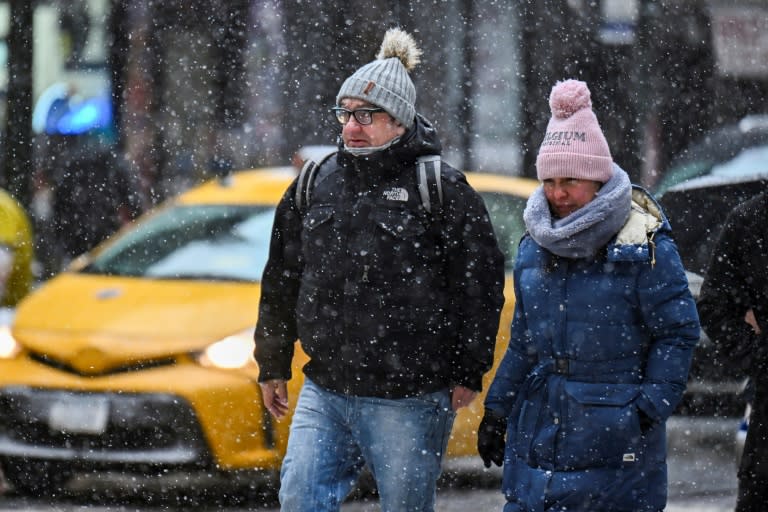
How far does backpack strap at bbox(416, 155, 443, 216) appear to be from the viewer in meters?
5.03

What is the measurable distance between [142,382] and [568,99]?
10.3 ft

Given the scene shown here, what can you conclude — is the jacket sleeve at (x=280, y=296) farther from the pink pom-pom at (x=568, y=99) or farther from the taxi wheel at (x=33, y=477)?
the taxi wheel at (x=33, y=477)

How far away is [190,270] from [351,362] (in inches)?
128

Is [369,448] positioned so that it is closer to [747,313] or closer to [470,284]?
[470,284]

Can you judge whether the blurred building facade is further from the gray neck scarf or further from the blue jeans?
the gray neck scarf

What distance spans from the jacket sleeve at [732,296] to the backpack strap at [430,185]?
103 cm

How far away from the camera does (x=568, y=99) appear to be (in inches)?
189

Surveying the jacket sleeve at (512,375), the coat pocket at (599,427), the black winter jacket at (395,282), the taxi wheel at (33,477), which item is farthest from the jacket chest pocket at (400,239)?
the taxi wheel at (33,477)

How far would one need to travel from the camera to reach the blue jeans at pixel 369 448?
493 cm

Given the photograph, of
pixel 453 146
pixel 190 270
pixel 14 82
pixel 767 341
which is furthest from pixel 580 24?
pixel 767 341

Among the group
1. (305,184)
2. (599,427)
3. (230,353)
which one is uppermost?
(305,184)

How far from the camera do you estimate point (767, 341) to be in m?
5.30

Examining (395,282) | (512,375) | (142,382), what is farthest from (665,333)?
(142,382)

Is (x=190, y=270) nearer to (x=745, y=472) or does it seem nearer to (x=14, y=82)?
(x=745, y=472)
